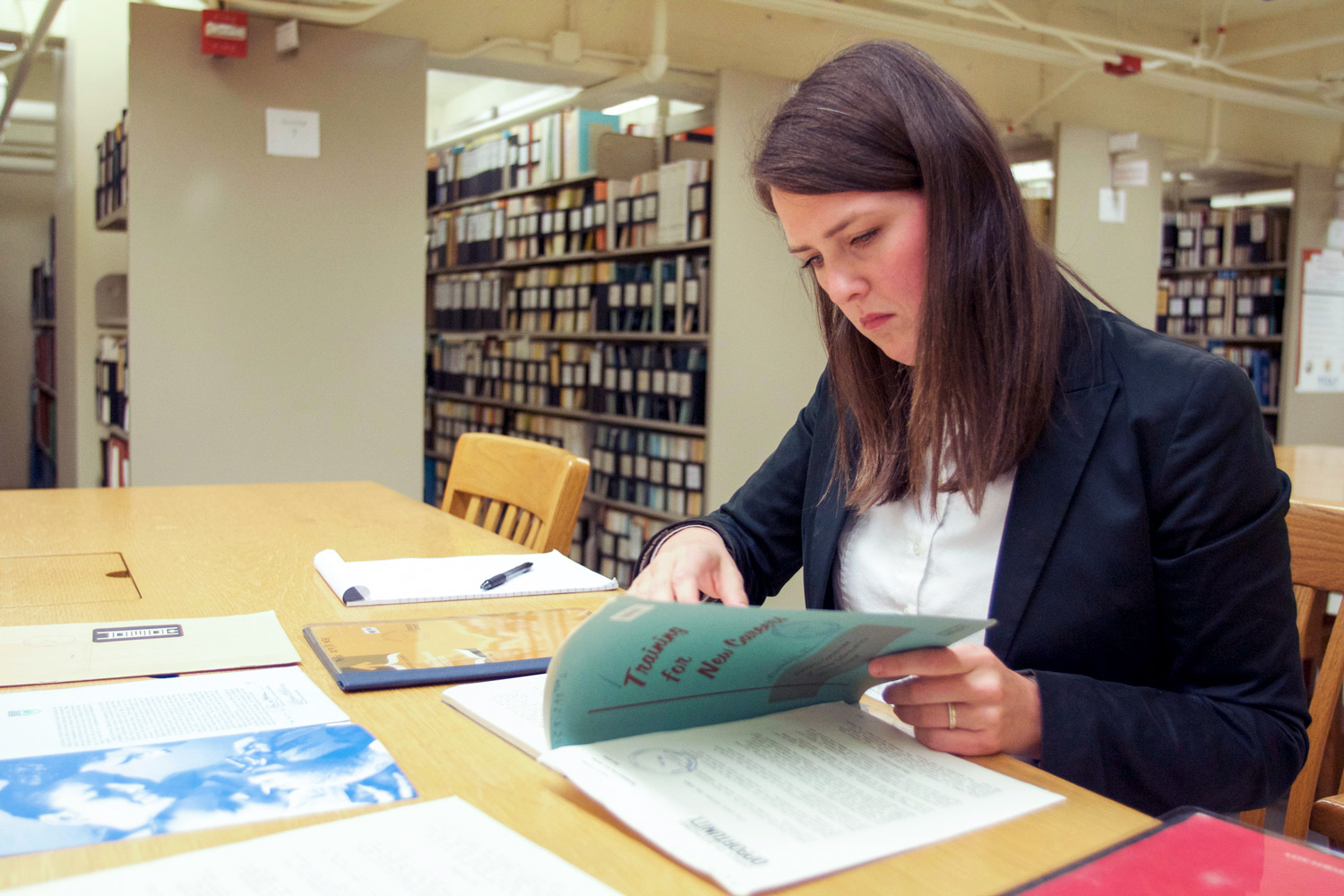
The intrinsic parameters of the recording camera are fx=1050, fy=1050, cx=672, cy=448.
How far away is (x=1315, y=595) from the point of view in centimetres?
111

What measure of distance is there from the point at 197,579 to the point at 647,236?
3079 mm

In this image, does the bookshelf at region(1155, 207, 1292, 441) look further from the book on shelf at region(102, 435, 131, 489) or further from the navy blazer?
the navy blazer

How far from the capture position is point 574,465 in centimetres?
162

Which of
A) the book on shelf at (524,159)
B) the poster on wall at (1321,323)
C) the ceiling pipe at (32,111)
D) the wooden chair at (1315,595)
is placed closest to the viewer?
the wooden chair at (1315,595)

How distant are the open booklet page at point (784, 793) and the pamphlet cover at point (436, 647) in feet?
0.60

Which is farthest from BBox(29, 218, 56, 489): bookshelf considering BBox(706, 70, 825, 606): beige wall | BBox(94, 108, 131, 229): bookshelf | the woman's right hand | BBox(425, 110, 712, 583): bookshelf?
the woman's right hand

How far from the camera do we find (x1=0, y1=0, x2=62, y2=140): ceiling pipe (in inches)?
140

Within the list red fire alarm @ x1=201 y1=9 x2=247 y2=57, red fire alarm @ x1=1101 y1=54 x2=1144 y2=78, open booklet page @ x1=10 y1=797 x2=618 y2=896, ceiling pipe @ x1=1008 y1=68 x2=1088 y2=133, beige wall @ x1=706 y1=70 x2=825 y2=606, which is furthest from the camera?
ceiling pipe @ x1=1008 y1=68 x2=1088 y2=133

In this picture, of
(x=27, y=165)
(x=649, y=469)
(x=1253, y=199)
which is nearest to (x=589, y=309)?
(x=649, y=469)

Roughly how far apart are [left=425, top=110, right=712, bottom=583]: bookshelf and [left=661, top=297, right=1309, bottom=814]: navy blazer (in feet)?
9.85

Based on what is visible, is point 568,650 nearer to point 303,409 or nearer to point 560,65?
point 303,409

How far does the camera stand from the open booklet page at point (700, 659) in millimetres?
617

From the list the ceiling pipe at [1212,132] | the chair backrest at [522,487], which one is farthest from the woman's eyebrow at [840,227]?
the ceiling pipe at [1212,132]

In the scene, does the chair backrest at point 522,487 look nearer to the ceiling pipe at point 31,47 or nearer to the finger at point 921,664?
the finger at point 921,664
